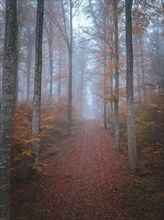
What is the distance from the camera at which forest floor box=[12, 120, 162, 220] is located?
698cm

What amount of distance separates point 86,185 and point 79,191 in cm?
69

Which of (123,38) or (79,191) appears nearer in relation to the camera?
(79,191)

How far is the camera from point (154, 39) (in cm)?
3031

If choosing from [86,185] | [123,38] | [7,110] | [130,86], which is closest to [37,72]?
[7,110]

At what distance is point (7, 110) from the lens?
21.1ft

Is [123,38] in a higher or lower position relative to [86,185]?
higher

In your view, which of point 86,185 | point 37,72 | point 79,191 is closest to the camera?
point 79,191

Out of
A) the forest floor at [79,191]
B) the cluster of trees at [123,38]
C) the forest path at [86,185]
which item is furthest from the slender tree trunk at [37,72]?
the cluster of trees at [123,38]

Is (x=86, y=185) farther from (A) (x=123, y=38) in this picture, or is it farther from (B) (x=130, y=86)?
(A) (x=123, y=38)

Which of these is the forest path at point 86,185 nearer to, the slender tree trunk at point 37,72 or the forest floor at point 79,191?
the forest floor at point 79,191

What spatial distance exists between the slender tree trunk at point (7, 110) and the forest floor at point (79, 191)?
1039mm

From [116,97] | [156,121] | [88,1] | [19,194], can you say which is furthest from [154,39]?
[19,194]

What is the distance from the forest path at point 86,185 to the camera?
711 centimetres

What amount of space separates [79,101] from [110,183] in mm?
35310
